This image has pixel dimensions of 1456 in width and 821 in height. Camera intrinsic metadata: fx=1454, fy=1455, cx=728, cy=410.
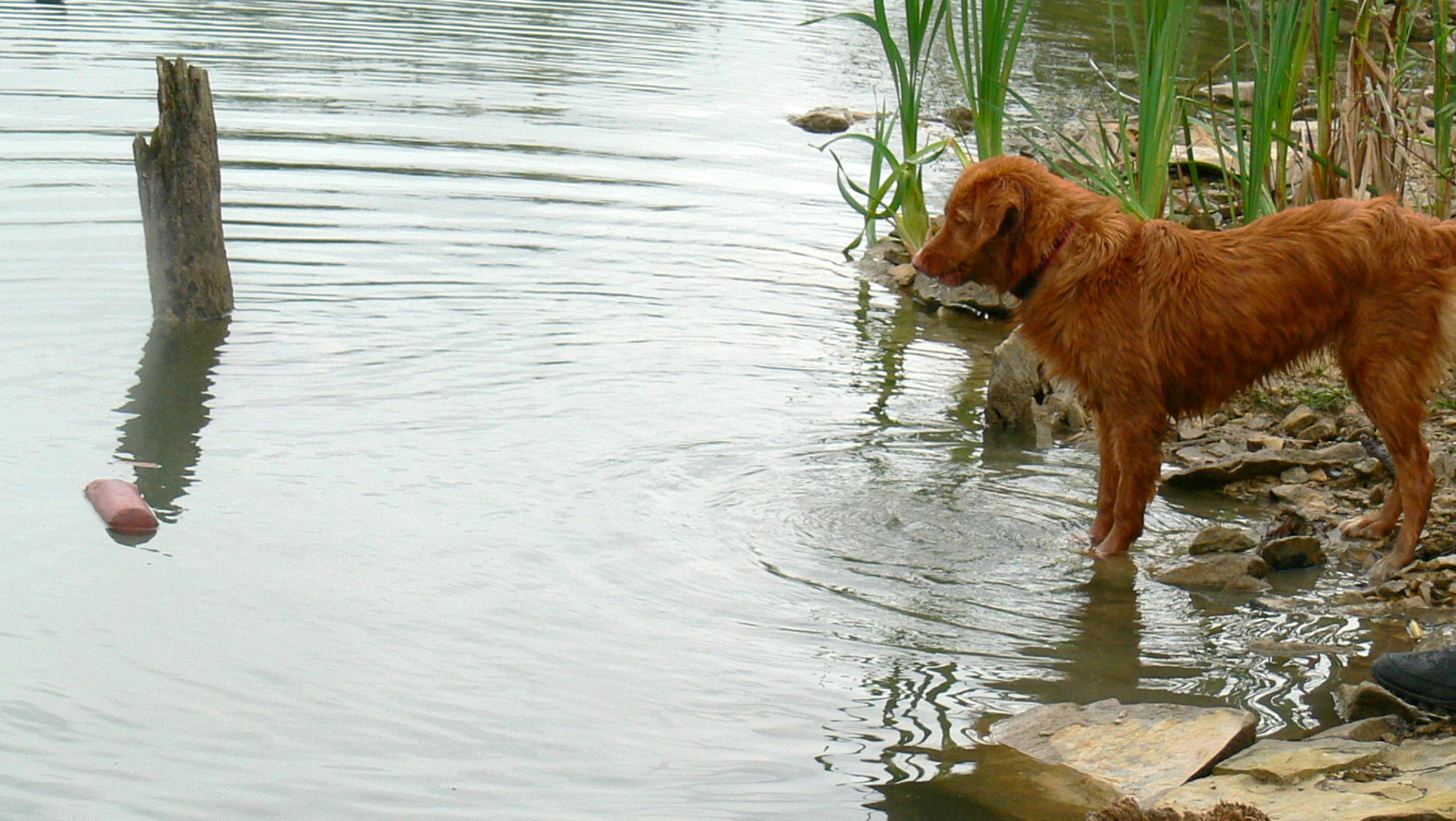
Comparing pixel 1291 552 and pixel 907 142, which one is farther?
pixel 907 142

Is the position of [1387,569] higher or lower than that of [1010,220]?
lower

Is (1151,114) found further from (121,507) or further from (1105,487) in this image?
(121,507)

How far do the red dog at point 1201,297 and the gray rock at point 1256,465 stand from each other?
0.92 m

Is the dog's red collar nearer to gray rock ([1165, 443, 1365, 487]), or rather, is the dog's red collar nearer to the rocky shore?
the rocky shore

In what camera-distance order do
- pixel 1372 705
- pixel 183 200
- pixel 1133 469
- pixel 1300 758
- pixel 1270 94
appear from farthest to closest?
1. pixel 183 200
2. pixel 1270 94
3. pixel 1133 469
4. pixel 1372 705
5. pixel 1300 758

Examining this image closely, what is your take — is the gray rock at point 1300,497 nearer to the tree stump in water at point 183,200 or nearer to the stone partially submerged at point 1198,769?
the stone partially submerged at point 1198,769

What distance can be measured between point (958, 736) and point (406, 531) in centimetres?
239

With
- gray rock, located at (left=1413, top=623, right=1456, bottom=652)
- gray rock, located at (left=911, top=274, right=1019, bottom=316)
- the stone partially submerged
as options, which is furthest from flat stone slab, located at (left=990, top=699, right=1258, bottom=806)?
gray rock, located at (left=911, top=274, right=1019, bottom=316)

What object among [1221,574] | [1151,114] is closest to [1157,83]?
[1151,114]

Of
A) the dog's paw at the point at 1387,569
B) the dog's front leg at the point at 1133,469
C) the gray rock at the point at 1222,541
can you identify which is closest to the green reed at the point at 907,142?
A: the dog's front leg at the point at 1133,469

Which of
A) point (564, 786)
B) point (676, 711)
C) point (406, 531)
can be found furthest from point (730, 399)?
point (564, 786)

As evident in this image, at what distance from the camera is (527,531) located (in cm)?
567

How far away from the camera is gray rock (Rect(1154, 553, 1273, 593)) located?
17.3 feet

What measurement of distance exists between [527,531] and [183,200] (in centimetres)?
345
